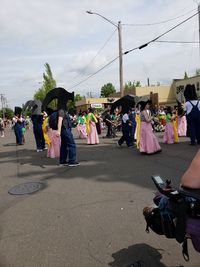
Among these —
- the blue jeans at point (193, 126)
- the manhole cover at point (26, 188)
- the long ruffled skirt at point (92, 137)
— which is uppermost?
the blue jeans at point (193, 126)

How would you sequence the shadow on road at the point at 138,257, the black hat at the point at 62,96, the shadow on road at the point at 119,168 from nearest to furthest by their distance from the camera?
the shadow on road at the point at 138,257
the shadow on road at the point at 119,168
the black hat at the point at 62,96

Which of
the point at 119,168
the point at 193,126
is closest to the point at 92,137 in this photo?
the point at 193,126

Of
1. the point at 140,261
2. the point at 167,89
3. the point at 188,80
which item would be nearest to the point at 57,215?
the point at 140,261

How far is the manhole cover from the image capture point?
732 centimetres

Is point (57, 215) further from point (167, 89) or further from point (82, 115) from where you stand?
point (167, 89)

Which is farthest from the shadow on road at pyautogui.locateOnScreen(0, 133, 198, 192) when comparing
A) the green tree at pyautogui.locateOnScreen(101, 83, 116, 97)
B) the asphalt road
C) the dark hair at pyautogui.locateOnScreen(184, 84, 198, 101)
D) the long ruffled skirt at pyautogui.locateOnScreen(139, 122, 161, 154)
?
the green tree at pyautogui.locateOnScreen(101, 83, 116, 97)

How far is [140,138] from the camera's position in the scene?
11922 mm

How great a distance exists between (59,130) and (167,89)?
55.6 m

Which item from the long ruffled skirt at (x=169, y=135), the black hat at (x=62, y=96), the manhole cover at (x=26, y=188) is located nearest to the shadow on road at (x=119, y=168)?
the manhole cover at (x=26, y=188)

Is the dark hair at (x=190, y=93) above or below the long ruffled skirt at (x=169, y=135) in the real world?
above

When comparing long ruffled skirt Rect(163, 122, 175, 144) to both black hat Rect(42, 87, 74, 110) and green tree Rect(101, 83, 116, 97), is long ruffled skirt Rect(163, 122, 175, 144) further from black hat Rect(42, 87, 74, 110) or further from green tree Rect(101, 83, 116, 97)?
green tree Rect(101, 83, 116, 97)

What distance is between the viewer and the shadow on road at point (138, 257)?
12.4 feet

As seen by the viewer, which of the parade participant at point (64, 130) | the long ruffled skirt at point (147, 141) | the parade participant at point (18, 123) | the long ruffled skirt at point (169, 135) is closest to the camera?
the parade participant at point (64, 130)

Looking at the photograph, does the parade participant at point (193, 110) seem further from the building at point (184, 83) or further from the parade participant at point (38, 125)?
the building at point (184, 83)
